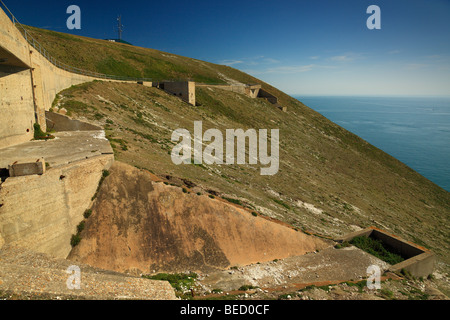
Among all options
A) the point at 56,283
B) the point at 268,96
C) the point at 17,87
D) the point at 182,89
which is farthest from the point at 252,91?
the point at 56,283

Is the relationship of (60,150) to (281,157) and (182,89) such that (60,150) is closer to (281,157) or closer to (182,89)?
(281,157)

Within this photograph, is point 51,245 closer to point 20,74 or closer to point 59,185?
point 59,185

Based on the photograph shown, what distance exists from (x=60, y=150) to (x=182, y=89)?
1160 inches

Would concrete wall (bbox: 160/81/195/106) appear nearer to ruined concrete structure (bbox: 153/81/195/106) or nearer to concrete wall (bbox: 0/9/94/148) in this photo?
ruined concrete structure (bbox: 153/81/195/106)

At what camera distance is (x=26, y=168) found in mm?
10070

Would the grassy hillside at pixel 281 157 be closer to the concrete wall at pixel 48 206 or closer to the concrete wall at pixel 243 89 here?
the concrete wall at pixel 243 89

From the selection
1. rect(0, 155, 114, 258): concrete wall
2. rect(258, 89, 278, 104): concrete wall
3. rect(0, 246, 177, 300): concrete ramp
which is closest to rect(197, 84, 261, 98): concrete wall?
rect(258, 89, 278, 104): concrete wall

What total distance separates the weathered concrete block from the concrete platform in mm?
695

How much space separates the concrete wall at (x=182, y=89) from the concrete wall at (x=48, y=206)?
30.1 meters

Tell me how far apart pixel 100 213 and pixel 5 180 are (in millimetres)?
3943

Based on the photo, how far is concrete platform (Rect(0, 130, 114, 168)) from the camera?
39.5ft

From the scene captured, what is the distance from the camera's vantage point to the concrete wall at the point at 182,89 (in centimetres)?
4119
